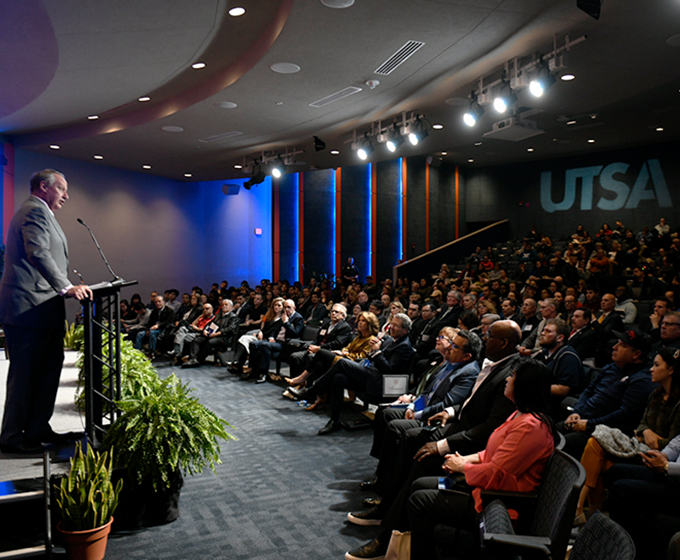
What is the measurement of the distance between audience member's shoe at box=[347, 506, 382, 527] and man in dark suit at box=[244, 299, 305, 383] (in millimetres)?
4110

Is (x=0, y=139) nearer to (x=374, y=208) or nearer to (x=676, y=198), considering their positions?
(x=374, y=208)

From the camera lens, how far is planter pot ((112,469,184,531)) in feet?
9.41

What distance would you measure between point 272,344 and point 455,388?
13.2 ft

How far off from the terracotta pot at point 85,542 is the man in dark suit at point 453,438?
1206 millimetres

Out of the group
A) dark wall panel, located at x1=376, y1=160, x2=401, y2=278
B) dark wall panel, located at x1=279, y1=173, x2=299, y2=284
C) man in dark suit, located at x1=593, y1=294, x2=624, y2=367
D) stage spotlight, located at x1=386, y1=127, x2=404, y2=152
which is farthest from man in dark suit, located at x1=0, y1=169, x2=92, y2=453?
dark wall panel, located at x1=376, y1=160, x2=401, y2=278

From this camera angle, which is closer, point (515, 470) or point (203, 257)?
point (515, 470)

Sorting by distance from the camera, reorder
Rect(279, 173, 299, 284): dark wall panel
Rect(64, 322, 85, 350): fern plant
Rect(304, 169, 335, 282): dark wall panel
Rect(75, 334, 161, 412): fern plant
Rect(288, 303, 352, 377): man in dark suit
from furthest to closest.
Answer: Rect(304, 169, 335, 282): dark wall panel → Rect(279, 173, 299, 284): dark wall panel → Rect(288, 303, 352, 377): man in dark suit → Rect(64, 322, 85, 350): fern plant → Rect(75, 334, 161, 412): fern plant

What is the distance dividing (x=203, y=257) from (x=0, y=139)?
5.31 metres

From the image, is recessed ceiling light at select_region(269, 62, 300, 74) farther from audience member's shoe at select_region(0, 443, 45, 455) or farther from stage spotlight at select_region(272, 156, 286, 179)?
audience member's shoe at select_region(0, 443, 45, 455)

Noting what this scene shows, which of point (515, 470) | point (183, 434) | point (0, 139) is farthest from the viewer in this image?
point (0, 139)

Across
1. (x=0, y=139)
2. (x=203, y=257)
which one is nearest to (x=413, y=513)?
(x=0, y=139)

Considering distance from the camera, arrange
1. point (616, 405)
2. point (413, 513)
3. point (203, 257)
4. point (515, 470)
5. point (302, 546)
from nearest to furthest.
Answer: point (515, 470) < point (413, 513) < point (302, 546) < point (616, 405) < point (203, 257)

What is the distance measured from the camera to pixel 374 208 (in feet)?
50.7

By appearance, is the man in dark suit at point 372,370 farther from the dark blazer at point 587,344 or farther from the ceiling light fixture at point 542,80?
the ceiling light fixture at point 542,80
